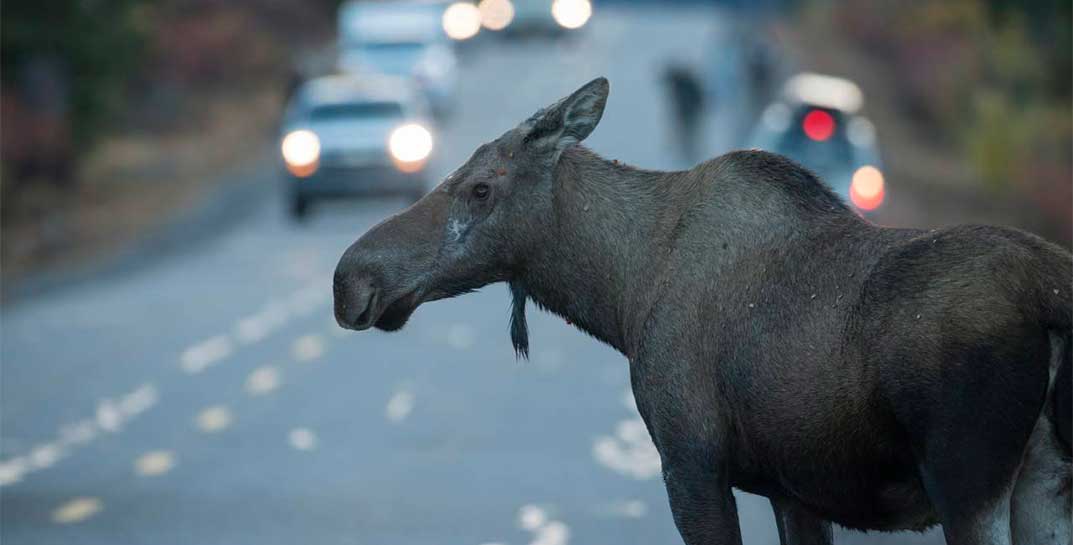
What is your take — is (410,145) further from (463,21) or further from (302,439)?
(463,21)

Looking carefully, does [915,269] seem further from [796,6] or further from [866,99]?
[796,6]

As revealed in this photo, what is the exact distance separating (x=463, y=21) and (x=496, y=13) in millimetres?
3069

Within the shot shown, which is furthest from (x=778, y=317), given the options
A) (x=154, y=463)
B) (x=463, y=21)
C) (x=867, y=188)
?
(x=463, y=21)

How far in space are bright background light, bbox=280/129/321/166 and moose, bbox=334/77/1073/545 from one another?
78.4 ft

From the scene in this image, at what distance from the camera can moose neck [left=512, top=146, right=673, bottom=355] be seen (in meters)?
6.90

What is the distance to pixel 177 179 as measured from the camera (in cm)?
3875

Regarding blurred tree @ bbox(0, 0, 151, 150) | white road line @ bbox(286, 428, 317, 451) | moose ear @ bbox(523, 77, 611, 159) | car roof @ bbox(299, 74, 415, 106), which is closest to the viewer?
moose ear @ bbox(523, 77, 611, 159)

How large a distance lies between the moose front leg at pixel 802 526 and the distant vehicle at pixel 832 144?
18.4 m

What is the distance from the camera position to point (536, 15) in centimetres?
6888

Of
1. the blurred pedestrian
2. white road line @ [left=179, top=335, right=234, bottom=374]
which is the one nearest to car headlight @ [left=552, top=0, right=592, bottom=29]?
the blurred pedestrian

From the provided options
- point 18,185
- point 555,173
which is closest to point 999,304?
point 555,173

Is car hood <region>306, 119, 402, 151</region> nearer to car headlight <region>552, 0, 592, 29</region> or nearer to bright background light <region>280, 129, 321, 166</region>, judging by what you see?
bright background light <region>280, 129, 321, 166</region>

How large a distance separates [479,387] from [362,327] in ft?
32.4

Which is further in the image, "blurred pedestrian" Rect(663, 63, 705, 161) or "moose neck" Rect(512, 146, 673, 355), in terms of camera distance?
"blurred pedestrian" Rect(663, 63, 705, 161)
